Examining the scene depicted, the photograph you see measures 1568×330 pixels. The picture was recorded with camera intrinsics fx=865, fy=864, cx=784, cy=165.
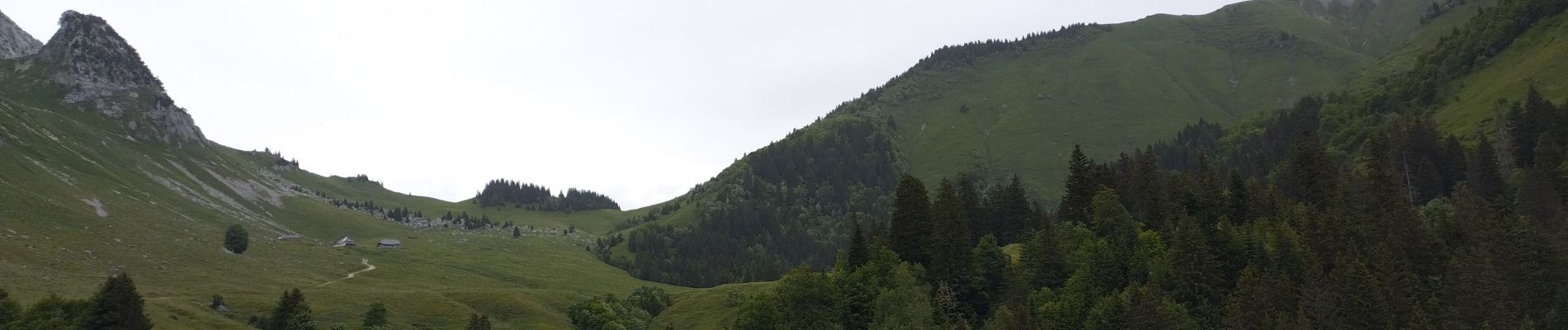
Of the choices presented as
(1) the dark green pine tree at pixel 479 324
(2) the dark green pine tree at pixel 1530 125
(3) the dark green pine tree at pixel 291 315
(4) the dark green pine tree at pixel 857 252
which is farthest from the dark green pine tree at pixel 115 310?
(2) the dark green pine tree at pixel 1530 125

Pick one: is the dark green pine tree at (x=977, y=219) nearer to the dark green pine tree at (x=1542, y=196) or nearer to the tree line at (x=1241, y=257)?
the tree line at (x=1241, y=257)

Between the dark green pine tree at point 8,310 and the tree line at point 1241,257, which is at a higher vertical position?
the dark green pine tree at point 8,310

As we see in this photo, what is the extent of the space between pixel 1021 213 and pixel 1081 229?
67.3 ft

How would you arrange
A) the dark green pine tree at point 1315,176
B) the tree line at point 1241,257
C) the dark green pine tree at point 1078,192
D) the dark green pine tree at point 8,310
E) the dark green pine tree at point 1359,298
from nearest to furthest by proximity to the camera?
the dark green pine tree at point 1359,298
the tree line at point 1241,257
the dark green pine tree at point 8,310
the dark green pine tree at point 1315,176
the dark green pine tree at point 1078,192

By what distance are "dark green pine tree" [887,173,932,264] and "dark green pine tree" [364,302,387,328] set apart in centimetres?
8213

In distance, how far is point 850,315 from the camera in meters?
114

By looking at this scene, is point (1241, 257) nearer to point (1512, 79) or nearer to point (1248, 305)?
point (1248, 305)

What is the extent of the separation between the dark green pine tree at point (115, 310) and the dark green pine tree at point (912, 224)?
301 ft

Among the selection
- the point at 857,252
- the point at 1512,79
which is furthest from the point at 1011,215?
the point at 1512,79

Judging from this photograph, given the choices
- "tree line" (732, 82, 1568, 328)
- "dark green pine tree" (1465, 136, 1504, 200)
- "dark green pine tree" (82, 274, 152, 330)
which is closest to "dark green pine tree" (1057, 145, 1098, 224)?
"tree line" (732, 82, 1568, 328)

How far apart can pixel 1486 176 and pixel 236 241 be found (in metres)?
232

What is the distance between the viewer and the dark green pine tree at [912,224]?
118 metres

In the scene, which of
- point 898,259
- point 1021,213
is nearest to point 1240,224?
point 1021,213

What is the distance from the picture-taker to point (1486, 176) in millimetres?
117812
